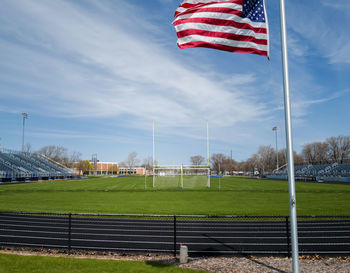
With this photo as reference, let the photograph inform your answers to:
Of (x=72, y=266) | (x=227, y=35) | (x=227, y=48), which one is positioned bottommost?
(x=72, y=266)

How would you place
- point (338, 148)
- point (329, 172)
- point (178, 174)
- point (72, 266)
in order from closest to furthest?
point (72, 266) → point (178, 174) → point (329, 172) → point (338, 148)

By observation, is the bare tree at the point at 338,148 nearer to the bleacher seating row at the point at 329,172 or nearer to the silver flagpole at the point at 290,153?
the bleacher seating row at the point at 329,172

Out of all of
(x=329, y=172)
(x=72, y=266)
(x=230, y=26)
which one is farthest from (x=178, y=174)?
(x=329, y=172)

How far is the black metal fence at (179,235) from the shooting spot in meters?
8.50

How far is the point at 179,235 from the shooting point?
10344mm

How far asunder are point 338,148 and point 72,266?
114 meters

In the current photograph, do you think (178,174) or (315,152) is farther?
(315,152)

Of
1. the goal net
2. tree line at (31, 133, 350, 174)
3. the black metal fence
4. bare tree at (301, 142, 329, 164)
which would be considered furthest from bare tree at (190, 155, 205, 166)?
the black metal fence

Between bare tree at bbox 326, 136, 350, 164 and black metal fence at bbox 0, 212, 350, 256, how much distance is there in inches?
3960

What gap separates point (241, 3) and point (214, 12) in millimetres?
652

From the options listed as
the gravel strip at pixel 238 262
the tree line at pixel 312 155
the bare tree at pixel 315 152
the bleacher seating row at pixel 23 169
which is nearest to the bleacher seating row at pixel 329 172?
the tree line at pixel 312 155

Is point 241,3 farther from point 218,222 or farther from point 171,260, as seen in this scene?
point 218,222

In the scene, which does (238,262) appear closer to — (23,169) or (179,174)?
(179,174)

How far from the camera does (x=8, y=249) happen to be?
866 centimetres
